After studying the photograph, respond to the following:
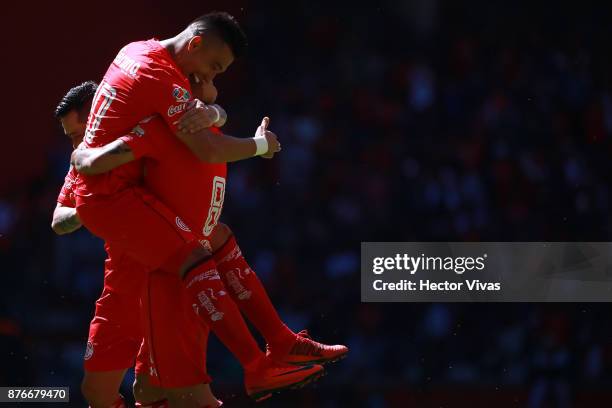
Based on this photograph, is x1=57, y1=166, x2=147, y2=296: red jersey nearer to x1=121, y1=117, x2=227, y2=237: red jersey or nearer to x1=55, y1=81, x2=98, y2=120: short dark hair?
x1=55, y1=81, x2=98, y2=120: short dark hair

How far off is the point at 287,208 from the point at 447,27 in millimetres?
1506

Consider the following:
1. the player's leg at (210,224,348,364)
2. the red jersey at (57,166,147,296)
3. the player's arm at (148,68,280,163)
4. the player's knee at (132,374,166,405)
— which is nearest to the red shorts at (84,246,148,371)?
the red jersey at (57,166,147,296)

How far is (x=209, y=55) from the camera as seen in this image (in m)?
3.58

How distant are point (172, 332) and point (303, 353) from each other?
1.59 ft

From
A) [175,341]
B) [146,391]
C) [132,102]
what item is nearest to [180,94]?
[132,102]

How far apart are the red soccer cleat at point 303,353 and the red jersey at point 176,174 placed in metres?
→ 0.52

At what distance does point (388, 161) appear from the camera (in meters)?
6.11

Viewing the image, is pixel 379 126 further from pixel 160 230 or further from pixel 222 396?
pixel 160 230

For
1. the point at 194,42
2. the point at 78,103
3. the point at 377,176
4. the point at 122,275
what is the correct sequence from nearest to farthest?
the point at 194,42 → the point at 122,275 → the point at 78,103 → the point at 377,176

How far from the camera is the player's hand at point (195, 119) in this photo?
3377 mm

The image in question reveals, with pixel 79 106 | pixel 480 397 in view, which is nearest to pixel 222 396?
pixel 480 397

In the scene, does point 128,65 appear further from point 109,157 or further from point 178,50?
point 109,157

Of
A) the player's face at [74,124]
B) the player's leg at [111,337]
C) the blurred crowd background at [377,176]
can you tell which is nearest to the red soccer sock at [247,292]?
the player's leg at [111,337]

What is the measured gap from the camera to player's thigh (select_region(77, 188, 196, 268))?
11.1 ft
